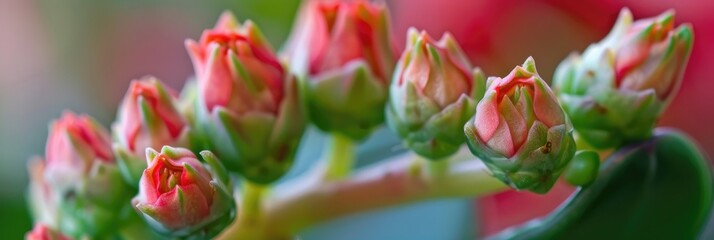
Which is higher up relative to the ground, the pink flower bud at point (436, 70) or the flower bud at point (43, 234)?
the pink flower bud at point (436, 70)

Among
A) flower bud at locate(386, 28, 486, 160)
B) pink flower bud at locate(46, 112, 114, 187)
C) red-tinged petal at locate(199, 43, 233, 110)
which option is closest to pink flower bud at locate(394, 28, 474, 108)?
flower bud at locate(386, 28, 486, 160)

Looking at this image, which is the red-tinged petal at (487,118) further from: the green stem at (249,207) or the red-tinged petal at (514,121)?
the green stem at (249,207)

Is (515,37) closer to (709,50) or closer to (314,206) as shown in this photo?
(709,50)

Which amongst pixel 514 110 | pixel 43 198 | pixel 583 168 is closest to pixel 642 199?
pixel 583 168

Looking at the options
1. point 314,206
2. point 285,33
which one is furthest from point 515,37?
point 314,206

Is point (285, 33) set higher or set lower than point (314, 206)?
lower

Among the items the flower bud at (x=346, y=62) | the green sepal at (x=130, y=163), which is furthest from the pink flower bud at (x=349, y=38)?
the green sepal at (x=130, y=163)
